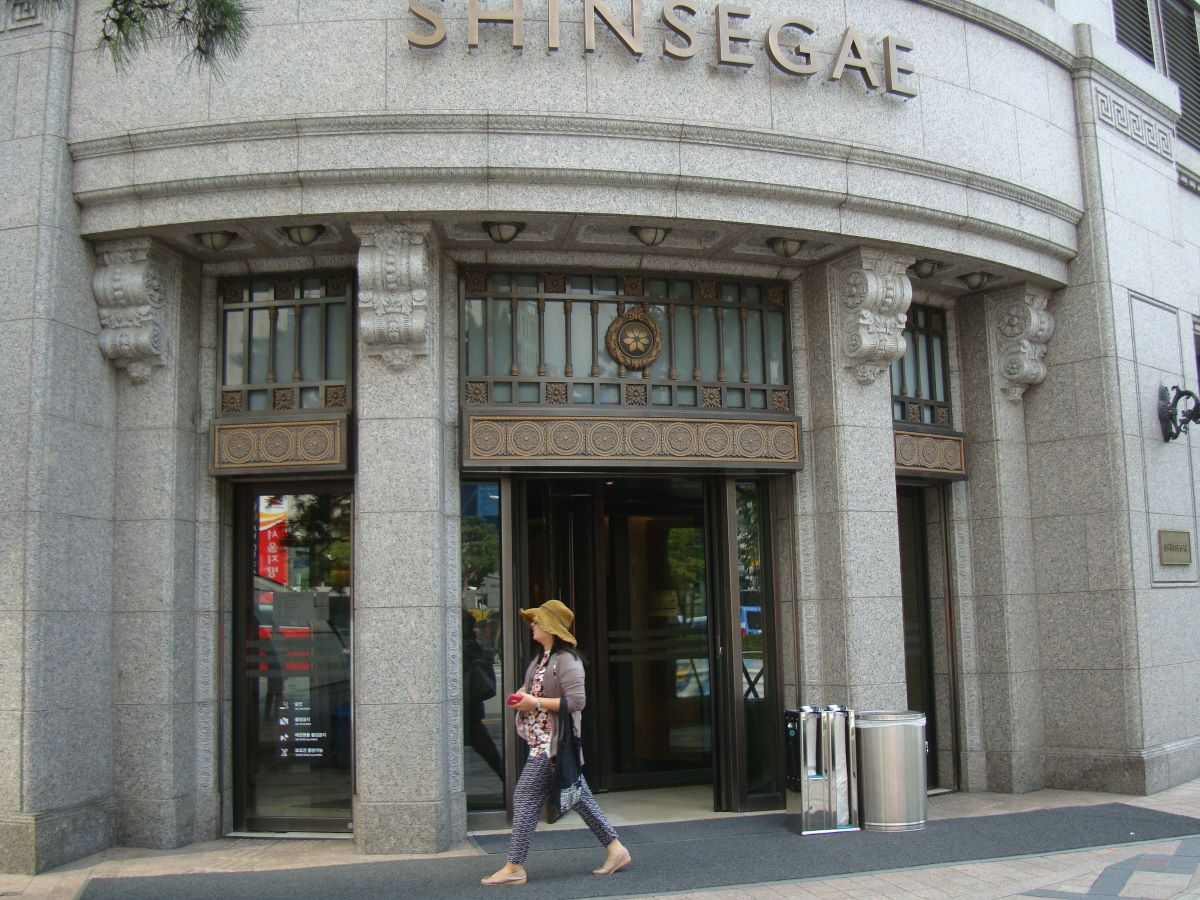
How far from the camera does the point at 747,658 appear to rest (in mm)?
9891

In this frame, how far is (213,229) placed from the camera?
877 centimetres

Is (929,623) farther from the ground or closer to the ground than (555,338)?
closer to the ground

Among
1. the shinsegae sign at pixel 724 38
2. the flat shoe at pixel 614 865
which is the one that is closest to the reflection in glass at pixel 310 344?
the shinsegae sign at pixel 724 38

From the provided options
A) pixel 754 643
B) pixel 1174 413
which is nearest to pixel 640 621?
pixel 754 643

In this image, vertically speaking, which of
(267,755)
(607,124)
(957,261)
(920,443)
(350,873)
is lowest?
(350,873)

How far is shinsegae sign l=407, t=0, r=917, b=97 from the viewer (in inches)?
338

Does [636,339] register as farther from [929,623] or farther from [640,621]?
[929,623]

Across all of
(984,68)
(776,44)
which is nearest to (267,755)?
(776,44)

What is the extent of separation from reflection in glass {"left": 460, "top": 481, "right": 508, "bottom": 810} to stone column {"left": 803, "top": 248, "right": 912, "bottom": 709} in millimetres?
2672

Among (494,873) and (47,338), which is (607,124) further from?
(494,873)

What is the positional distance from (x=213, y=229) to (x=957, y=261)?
247 inches

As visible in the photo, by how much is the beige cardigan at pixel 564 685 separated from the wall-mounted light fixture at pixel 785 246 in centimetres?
396

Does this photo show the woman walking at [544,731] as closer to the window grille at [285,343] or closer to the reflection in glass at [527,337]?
the reflection in glass at [527,337]

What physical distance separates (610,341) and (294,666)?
12.2ft
